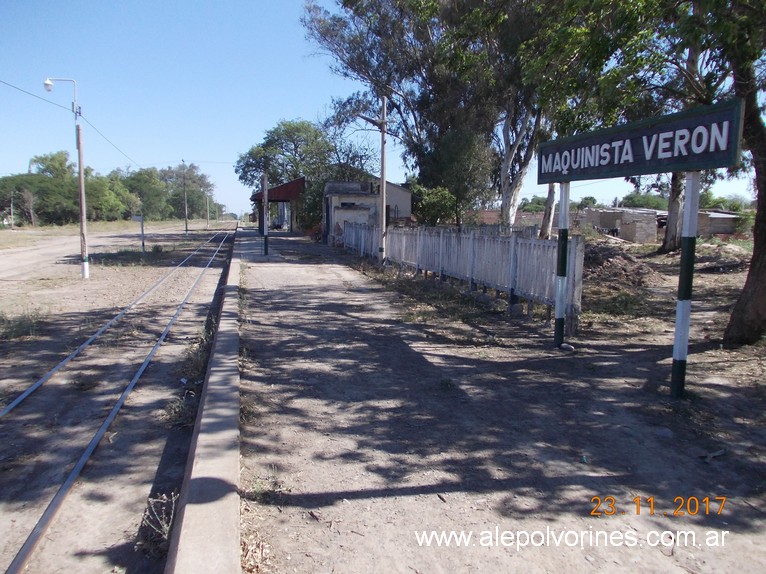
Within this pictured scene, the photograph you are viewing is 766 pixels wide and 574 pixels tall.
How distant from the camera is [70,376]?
722 cm

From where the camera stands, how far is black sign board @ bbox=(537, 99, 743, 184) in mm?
4887

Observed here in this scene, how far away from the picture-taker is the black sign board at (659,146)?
16.0 ft

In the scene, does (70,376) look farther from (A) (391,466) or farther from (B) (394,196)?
(B) (394,196)

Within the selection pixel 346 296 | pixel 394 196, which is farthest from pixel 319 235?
pixel 346 296

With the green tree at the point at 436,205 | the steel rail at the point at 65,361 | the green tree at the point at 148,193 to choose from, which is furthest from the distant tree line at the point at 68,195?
the steel rail at the point at 65,361

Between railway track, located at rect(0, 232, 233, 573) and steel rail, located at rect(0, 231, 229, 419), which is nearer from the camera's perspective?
railway track, located at rect(0, 232, 233, 573)

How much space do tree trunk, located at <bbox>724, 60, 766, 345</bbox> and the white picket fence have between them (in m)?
2.00

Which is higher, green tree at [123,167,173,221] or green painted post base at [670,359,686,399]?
green tree at [123,167,173,221]

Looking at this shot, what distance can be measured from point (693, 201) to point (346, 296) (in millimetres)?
8746

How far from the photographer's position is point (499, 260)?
424 inches

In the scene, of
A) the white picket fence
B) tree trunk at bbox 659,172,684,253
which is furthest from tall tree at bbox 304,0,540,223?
the white picket fence

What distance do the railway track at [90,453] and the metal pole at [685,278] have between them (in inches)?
181

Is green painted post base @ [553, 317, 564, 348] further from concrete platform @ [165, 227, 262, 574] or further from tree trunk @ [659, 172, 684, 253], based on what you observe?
tree trunk @ [659, 172, 684, 253]

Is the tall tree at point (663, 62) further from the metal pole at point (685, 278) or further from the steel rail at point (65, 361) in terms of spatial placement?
the steel rail at point (65, 361)
